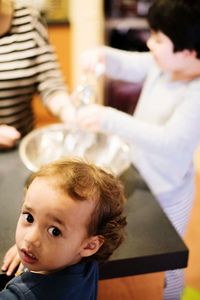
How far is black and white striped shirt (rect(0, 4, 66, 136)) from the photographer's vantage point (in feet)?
4.48

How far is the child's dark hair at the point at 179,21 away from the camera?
1.13 m

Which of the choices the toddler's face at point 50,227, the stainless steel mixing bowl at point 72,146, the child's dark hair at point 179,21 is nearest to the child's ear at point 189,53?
the child's dark hair at point 179,21

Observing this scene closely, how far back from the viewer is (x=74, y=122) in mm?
1336

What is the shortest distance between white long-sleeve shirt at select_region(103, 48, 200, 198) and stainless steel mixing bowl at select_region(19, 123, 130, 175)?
2.2 inches

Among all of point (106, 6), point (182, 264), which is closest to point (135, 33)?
point (106, 6)

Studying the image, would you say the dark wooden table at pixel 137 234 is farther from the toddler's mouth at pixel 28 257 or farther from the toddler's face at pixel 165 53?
the toddler's face at pixel 165 53

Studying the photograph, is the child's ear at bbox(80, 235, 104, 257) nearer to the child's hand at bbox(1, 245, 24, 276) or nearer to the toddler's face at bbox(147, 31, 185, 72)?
the child's hand at bbox(1, 245, 24, 276)

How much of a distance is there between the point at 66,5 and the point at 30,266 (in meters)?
2.38

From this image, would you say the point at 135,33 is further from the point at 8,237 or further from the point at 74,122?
the point at 8,237

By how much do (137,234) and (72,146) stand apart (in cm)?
42

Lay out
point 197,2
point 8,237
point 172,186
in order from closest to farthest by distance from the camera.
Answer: point 8,237
point 197,2
point 172,186

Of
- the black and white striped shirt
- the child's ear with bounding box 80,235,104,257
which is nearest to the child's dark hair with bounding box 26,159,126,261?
the child's ear with bounding box 80,235,104,257

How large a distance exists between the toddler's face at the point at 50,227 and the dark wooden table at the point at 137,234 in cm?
18

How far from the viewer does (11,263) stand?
0.87 meters
